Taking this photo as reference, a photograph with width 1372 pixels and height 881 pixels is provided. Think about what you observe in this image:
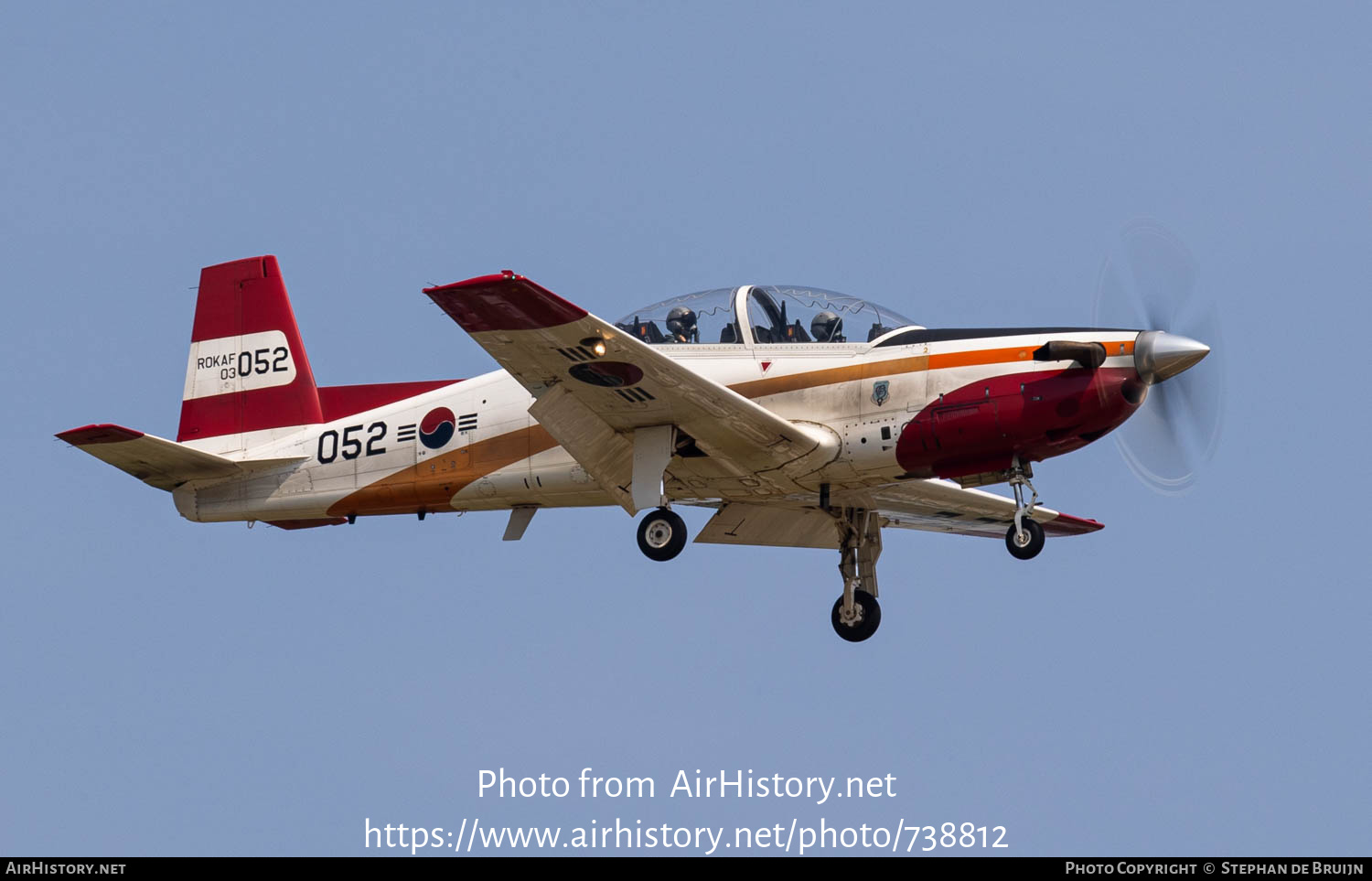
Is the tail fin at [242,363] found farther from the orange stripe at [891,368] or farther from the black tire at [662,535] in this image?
the orange stripe at [891,368]

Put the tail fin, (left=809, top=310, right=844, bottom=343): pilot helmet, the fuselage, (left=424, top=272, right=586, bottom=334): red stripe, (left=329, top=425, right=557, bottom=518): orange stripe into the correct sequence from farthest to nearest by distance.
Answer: the tail fin < (left=329, top=425, right=557, bottom=518): orange stripe < (left=809, top=310, right=844, bottom=343): pilot helmet < the fuselage < (left=424, top=272, right=586, bottom=334): red stripe

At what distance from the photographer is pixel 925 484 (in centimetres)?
2411

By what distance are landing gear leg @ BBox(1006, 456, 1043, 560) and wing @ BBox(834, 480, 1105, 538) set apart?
100 inches

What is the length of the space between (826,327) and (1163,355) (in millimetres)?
3660

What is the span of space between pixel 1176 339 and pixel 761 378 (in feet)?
14.4

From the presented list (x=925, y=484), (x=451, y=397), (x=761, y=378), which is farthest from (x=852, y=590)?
(x=451, y=397)

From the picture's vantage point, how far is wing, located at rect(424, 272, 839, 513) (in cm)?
1947

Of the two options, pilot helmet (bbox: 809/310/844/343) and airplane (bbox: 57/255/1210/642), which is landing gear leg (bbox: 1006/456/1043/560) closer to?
airplane (bbox: 57/255/1210/642)

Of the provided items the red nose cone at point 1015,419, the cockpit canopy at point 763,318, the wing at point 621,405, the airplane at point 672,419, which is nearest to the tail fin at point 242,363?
the airplane at point 672,419

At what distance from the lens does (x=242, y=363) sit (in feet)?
82.4

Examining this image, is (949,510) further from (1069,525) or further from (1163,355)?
(1163,355)

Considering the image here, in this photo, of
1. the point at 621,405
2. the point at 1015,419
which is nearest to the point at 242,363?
the point at 621,405

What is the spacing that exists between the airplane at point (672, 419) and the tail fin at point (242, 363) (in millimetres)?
25

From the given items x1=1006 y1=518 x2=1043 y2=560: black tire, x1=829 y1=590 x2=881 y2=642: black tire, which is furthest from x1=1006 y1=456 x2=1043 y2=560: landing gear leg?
x1=829 y1=590 x2=881 y2=642: black tire
